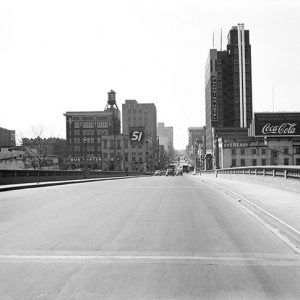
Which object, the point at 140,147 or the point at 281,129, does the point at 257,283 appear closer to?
the point at 281,129

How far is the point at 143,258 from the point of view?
803 centimetres

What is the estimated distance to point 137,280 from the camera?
6.58 m

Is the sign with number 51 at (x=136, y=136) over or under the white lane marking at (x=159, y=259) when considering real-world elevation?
over

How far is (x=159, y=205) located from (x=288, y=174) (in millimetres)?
9432

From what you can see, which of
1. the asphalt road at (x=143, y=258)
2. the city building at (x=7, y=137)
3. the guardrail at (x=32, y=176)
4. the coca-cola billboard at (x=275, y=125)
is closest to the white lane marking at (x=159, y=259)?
the asphalt road at (x=143, y=258)

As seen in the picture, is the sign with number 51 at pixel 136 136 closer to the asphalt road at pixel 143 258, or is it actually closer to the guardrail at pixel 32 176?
the guardrail at pixel 32 176

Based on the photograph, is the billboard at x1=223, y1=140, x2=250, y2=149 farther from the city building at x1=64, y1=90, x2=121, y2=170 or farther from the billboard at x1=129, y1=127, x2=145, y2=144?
the city building at x1=64, y1=90, x2=121, y2=170

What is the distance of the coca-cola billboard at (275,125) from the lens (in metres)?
122

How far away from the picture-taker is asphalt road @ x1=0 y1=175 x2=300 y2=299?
611 cm

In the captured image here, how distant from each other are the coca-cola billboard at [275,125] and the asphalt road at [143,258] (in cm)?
11176

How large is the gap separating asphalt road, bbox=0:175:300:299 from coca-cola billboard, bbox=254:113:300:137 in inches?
4400

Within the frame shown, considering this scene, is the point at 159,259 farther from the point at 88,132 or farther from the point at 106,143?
the point at 88,132

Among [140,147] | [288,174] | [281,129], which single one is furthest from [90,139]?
[288,174]

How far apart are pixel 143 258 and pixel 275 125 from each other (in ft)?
394
